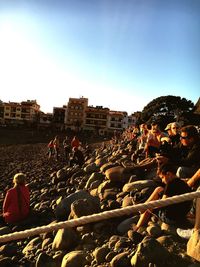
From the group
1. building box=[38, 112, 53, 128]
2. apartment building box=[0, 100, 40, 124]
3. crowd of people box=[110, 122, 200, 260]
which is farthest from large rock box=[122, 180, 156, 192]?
apartment building box=[0, 100, 40, 124]

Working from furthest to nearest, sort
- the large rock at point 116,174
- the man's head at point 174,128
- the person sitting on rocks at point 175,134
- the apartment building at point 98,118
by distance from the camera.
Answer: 1. the apartment building at point 98,118
2. the man's head at point 174,128
3. the person sitting on rocks at point 175,134
4. the large rock at point 116,174

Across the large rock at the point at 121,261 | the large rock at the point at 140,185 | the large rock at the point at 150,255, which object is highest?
the large rock at the point at 140,185

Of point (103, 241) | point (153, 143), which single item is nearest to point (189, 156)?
point (103, 241)

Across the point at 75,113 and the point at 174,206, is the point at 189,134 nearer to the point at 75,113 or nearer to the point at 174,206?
the point at 174,206

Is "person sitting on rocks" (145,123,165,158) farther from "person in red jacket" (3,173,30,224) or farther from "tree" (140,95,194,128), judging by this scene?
"tree" (140,95,194,128)

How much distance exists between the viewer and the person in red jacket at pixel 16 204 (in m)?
7.30

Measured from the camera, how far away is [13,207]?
737 cm

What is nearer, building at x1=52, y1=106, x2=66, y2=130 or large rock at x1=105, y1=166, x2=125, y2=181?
large rock at x1=105, y1=166, x2=125, y2=181

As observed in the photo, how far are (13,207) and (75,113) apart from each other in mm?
98114

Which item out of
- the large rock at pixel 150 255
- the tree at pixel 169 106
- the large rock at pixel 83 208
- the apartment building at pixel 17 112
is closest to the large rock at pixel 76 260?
the large rock at pixel 150 255

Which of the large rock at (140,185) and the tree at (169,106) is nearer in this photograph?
the large rock at (140,185)

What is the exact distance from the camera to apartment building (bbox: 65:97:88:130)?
4102 inches

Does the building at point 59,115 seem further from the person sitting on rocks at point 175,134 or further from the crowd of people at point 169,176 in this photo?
the person sitting on rocks at point 175,134

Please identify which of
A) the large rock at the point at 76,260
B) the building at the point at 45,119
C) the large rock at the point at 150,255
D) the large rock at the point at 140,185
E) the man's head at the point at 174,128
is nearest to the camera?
the large rock at the point at 150,255
